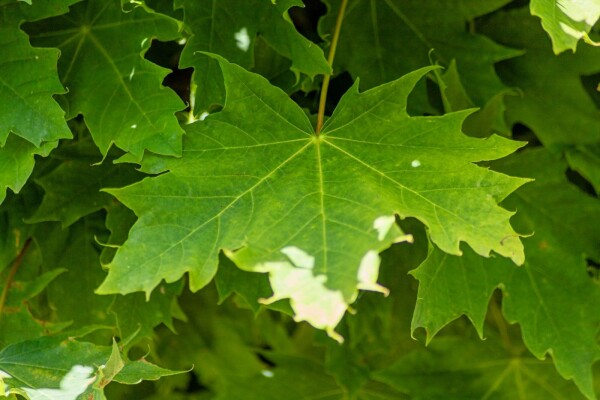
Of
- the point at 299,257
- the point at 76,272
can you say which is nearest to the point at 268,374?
the point at 76,272

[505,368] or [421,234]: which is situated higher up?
[421,234]

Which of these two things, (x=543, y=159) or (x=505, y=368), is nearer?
(x=543, y=159)

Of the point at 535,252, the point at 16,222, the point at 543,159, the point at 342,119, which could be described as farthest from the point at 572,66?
the point at 16,222

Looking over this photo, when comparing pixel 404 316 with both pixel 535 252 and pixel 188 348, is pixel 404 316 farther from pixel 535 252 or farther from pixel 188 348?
Answer: pixel 188 348

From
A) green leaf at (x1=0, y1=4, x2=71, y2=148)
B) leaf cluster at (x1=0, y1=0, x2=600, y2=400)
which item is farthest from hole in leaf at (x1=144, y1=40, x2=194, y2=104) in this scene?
green leaf at (x1=0, y1=4, x2=71, y2=148)

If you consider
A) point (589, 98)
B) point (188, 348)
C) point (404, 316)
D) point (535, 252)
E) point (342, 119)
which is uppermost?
point (342, 119)

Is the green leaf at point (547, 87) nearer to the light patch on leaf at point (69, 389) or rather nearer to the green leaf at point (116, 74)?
the green leaf at point (116, 74)
